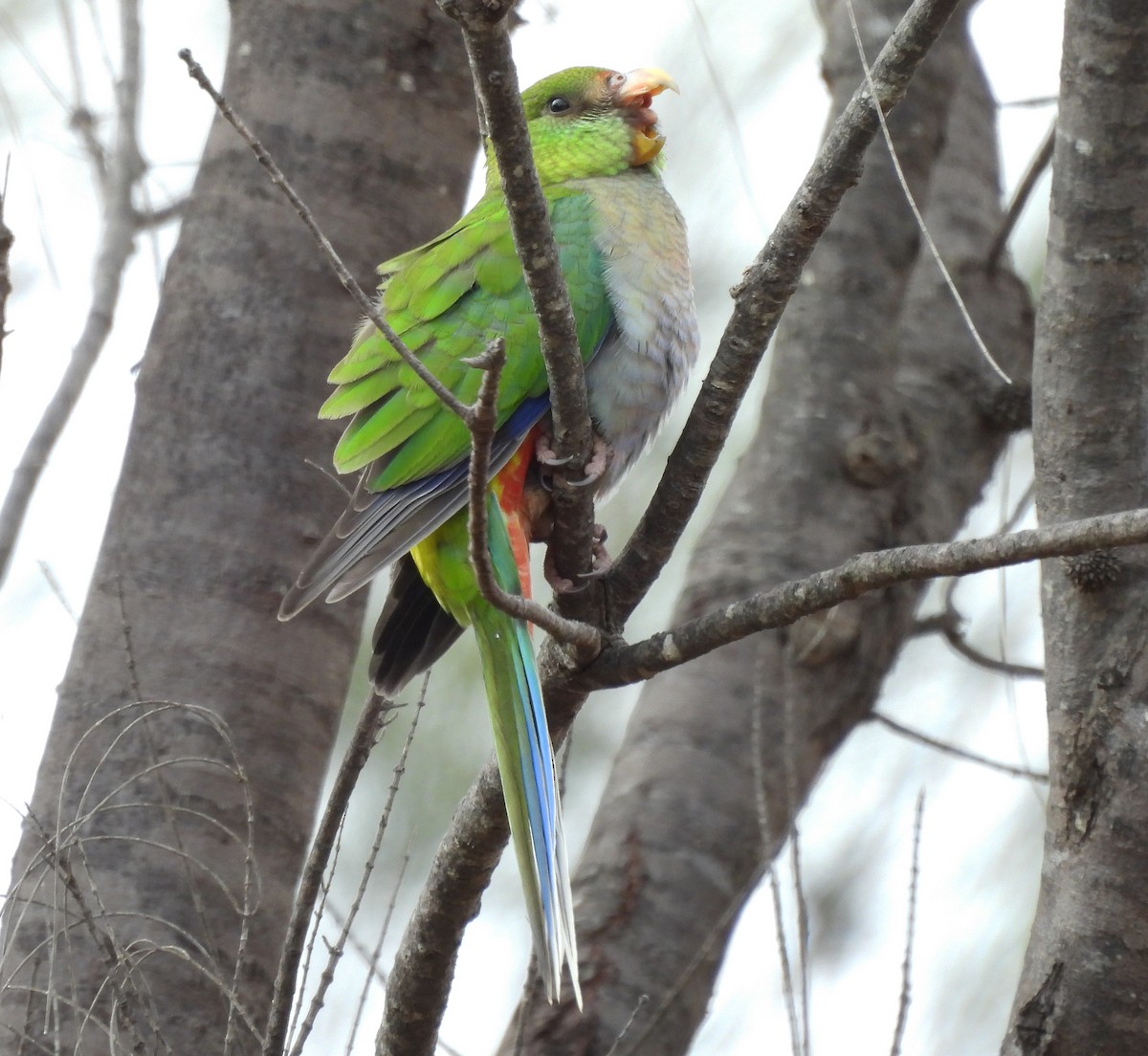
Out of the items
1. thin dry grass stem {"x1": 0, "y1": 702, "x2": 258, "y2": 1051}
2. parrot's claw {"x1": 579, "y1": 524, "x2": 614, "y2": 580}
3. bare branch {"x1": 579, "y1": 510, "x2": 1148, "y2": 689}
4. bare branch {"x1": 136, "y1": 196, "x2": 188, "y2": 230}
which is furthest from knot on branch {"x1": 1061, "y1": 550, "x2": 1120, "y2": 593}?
bare branch {"x1": 136, "y1": 196, "x2": 188, "y2": 230}

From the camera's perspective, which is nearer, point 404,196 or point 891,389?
point 404,196

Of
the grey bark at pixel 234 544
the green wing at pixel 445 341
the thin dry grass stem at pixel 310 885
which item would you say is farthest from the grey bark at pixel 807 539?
the thin dry grass stem at pixel 310 885

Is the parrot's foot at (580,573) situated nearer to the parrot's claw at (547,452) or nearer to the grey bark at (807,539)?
the parrot's claw at (547,452)

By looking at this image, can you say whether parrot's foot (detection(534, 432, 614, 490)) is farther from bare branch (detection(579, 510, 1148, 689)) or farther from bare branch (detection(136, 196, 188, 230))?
bare branch (detection(136, 196, 188, 230))

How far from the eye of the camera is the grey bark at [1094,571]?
2377mm

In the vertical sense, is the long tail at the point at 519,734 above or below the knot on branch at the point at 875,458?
below

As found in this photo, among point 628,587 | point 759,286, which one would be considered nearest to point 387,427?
point 628,587

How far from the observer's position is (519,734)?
2.79m

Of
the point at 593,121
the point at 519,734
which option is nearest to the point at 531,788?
the point at 519,734

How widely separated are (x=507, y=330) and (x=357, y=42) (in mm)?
1229

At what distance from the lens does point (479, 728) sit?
6.88 m

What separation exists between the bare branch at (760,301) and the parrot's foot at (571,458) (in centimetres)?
16

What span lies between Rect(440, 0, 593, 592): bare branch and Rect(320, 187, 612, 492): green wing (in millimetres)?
446

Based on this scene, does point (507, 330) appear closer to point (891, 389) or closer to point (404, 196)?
point (404, 196)
